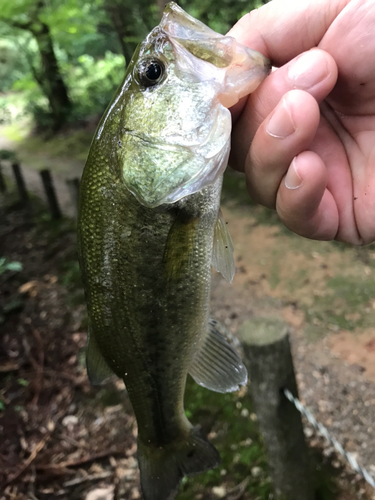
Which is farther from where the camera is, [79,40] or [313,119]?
[79,40]

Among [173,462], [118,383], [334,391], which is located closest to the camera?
[173,462]

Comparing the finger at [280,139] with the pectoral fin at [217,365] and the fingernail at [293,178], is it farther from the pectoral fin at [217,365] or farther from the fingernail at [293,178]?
the pectoral fin at [217,365]

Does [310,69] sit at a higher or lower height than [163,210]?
higher

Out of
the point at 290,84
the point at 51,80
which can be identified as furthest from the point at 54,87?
the point at 290,84

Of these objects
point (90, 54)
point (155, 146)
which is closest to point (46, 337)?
point (155, 146)

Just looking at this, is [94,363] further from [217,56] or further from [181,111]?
[217,56]

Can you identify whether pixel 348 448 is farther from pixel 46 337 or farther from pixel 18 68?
pixel 18 68

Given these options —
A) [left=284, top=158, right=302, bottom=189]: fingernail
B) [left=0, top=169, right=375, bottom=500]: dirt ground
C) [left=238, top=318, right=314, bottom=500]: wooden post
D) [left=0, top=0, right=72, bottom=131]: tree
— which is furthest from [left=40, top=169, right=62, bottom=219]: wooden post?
[left=0, top=0, right=72, bottom=131]: tree

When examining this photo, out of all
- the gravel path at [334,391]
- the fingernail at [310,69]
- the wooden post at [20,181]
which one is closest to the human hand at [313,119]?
the fingernail at [310,69]
